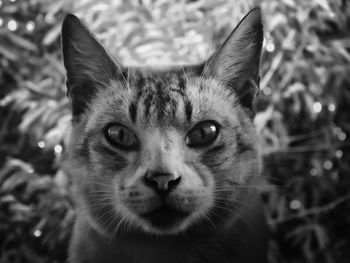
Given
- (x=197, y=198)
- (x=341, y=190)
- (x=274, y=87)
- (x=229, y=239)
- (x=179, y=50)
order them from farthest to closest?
(x=341, y=190)
(x=274, y=87)
(x=179, y=50)
(x=229, y=239)
(x=197, y=198)

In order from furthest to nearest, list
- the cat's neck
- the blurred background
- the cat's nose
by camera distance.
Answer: the blurred background → the cat's neck → the cat's nose

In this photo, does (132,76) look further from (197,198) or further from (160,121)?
(197,198)

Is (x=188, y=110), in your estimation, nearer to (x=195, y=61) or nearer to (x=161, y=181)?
(x=161, y=181)

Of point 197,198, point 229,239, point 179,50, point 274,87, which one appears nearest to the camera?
point 197,198

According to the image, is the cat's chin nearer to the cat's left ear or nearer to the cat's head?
the cat's head

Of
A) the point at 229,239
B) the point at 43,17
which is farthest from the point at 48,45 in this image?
the point at 229,239

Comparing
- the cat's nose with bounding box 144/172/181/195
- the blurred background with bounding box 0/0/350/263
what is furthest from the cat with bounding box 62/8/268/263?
the blurred background with bounding box 0/0/350/263

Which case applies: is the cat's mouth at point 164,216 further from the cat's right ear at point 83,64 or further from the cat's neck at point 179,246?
the cat's right ear at point 83,64

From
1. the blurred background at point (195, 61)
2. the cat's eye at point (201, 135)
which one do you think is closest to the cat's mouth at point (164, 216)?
the cat's eye at point (201, 135)
